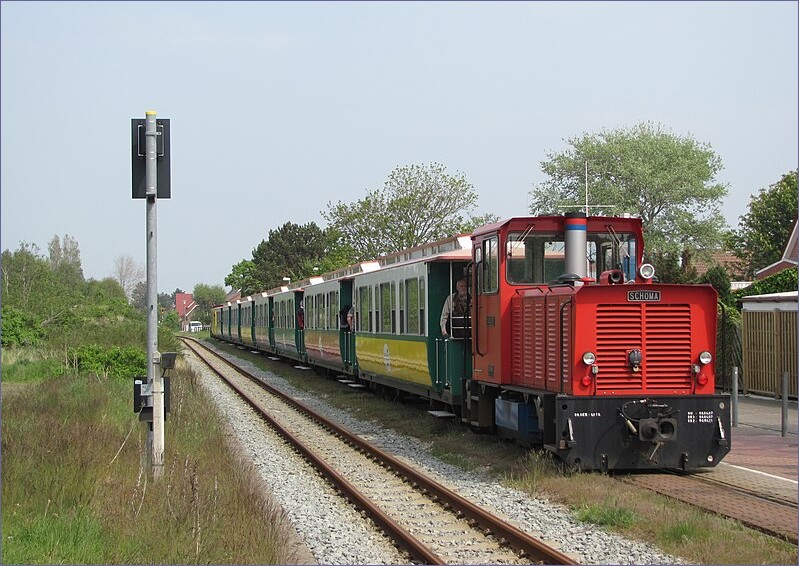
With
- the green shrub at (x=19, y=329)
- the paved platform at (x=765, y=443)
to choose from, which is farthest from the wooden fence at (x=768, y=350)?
the green shrub at (x=19, y=329)

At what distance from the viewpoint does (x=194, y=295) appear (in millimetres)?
185750

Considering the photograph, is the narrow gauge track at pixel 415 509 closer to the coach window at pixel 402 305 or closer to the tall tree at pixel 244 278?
the coach window at pixel 402 305

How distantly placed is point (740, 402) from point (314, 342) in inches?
566

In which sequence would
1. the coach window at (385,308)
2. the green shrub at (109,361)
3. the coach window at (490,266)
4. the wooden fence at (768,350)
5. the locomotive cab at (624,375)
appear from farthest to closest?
the green shrub at (109,361) → the wooden fence at (768,350) → the coach window at (385,308) → the coach window at (490,266) → the locomotive cab at (624,375)

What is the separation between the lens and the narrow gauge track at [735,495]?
898 centimetres

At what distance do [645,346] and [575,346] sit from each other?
2.81ft

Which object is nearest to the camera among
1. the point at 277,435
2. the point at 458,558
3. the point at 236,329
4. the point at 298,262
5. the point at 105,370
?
the point at 458,558

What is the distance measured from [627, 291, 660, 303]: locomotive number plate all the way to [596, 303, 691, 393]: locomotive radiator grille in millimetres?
62

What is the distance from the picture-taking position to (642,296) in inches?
447

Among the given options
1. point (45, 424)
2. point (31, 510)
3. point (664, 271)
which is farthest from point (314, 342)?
point (31, 510)

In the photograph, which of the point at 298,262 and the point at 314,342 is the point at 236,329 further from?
the point at 298,262

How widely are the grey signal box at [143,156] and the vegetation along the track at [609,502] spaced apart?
5.25 meters

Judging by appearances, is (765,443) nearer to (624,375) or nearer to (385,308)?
(624,375)

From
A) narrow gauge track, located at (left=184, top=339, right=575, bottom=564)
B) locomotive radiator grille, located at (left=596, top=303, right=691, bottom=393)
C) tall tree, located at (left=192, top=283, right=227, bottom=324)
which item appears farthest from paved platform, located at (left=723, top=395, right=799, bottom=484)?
tall tree, located at (left=192, top=283, right=227, bottom=324)
